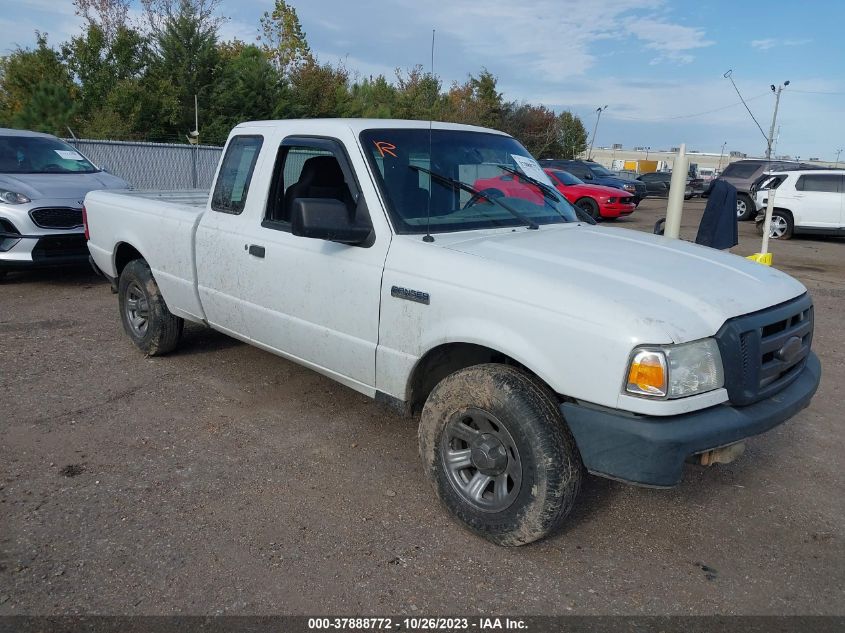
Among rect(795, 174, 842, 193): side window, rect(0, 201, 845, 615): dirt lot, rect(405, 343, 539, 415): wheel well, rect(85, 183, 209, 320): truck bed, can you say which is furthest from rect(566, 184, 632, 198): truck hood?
rect(405, 343, 539, 415): wheel well

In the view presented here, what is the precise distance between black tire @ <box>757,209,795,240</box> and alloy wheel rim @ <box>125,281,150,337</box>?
15.1 meters

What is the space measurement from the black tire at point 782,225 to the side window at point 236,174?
15.1 meters

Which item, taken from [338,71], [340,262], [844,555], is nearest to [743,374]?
[844,555]

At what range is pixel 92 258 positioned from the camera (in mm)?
6328

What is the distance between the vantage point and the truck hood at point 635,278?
9.17 ft

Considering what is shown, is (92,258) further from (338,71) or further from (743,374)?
(338,71)

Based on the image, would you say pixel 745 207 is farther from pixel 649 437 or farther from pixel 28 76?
pixel 28 76

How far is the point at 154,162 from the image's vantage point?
56.1 ft

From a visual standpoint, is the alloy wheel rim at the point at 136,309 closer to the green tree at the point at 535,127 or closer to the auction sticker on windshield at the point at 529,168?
the auction sticker on windshield at the point at 529,168

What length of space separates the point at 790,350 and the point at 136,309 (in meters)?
4.93

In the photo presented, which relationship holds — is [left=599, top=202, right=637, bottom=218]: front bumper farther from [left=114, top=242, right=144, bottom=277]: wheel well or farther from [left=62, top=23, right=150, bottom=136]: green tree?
[left=62, top=23, right=150, bottom=136]: green tree

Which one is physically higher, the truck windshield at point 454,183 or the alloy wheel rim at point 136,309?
the truck windshield at point 454,183

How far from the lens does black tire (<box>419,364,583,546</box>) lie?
2957 millimetres

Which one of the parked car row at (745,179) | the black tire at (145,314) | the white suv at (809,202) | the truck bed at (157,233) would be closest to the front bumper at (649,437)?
the truck bed at (157,233)
